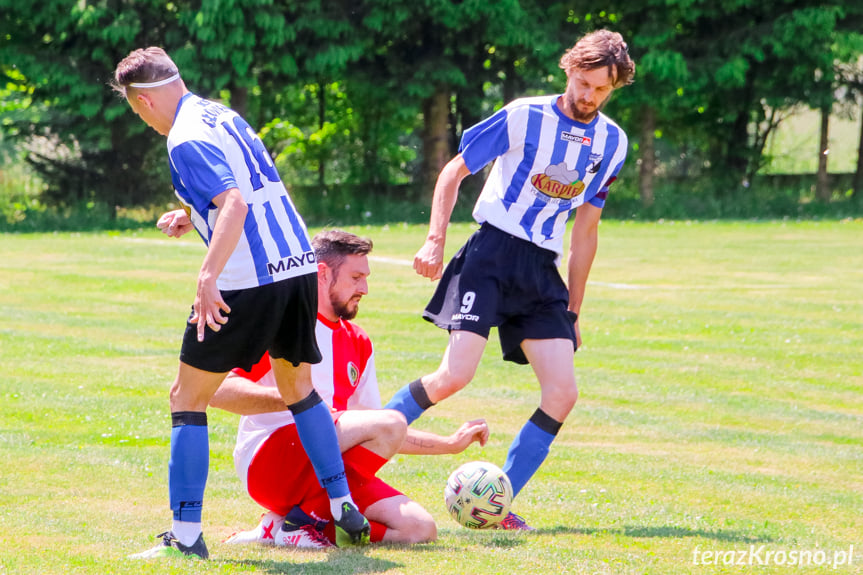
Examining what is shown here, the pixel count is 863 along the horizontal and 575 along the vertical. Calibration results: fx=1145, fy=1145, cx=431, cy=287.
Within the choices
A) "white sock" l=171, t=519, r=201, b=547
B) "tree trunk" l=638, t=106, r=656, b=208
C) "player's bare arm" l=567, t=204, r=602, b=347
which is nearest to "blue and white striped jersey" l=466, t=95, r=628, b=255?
"player's bare arm" l=567, t=204, r=602, b=347

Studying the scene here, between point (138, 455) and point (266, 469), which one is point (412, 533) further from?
point (138, 455)

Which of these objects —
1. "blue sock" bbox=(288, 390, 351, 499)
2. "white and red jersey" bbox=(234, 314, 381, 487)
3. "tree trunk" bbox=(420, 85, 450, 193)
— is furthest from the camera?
"tree trunk" bbox=(420, 85, 450, 193)

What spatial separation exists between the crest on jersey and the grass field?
85cm

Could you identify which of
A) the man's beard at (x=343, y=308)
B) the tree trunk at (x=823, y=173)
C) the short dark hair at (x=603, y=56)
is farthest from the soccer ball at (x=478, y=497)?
the tree trunk at (x=823, y=173)

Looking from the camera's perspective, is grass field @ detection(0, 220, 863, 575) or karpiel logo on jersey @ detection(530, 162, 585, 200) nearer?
grass field @ detection(0, 220, 863, 575)

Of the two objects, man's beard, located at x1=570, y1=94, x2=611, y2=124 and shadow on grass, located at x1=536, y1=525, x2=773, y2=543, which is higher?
man's beard, located at x1=570, y1=94, x2=611, y2=124

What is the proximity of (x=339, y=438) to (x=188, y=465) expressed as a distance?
0.81m

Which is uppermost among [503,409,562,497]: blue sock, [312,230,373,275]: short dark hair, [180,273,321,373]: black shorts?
[312,230,373,275]: short dark hair

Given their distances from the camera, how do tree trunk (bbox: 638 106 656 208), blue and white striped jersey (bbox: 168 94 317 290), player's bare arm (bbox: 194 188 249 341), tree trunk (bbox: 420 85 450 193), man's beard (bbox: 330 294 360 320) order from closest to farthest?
player's bare arm (bbox: 194 188 249 341) < blue and white striped jersey (bbox: 168 94 317 290) < man's beard (bbox: 330 294 360 320) < tree trunk (bbox: 420 85 450 193) < tree trunk (bbox: 638 106 656 208)

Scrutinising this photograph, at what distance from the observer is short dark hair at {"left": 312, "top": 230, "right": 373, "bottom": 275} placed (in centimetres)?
523

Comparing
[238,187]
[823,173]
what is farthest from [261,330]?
[823,173]

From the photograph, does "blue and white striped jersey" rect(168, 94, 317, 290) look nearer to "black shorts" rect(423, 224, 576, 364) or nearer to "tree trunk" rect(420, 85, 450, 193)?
"black shorts" rect(423, 224, 576, 364)

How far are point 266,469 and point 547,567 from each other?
53.5 inches

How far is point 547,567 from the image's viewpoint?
444 cm
